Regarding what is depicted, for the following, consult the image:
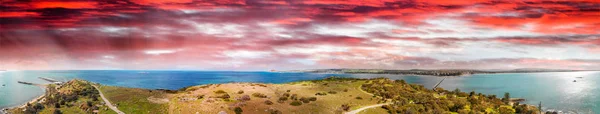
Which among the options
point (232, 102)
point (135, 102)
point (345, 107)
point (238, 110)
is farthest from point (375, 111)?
point (135, 102)

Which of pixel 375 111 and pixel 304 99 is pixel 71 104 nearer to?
pixel 304 99

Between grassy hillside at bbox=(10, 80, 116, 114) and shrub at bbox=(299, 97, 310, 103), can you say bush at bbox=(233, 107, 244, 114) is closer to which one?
shrub at bbox=(299, 97, 310, 103)

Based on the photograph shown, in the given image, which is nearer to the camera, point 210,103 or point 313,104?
point 210,103

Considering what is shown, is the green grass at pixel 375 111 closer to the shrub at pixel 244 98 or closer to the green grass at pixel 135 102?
the shrub at pixel 244 98

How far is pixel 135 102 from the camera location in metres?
17.4

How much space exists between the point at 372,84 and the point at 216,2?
1643 cm

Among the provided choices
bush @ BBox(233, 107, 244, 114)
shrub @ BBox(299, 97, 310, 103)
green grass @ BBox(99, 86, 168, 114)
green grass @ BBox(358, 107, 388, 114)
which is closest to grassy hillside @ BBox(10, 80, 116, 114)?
green grass @ BBox(99, 86, 168, 114)

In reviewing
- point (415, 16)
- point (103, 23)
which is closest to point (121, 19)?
point (103, 23)

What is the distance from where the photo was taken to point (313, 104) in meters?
20.9

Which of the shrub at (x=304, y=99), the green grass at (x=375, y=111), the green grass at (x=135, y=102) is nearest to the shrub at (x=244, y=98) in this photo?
the shrub at (x=304, y=99)

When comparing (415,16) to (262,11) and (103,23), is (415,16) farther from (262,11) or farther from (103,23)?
(103,23)

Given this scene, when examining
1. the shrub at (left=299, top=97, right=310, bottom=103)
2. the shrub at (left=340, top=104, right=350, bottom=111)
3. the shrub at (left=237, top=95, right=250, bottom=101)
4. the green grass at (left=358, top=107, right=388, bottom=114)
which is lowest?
the green grass at (left=358, top=107, right=388, bottom=114)

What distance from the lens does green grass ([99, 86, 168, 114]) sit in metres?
16.8

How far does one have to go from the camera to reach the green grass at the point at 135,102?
661 inches
